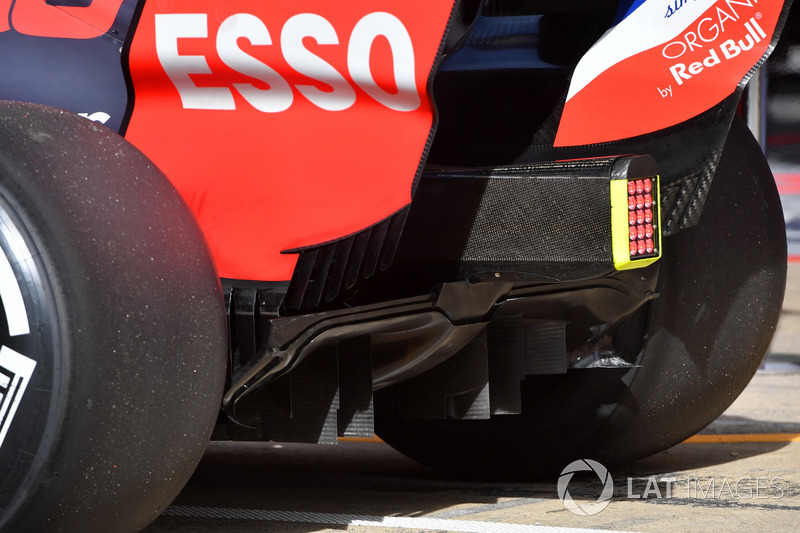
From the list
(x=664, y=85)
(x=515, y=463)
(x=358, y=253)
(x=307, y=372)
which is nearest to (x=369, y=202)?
(x=358, y=253)

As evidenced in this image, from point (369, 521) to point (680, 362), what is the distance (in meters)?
1.07

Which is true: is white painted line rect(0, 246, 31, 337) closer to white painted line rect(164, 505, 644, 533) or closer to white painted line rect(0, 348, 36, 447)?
white painted line rect(0, 348, 36, 447)

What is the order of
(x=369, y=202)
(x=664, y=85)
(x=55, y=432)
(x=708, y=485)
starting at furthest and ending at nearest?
(x=708, y=485)
(x=664, y=85)
(x=369, y=202)
(x=55, y=432)

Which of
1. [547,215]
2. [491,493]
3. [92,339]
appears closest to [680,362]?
[491,493]

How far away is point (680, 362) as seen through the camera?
Result: 357 centimetres

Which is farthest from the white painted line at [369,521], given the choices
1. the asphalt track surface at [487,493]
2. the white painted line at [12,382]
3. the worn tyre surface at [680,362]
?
the white painted line at [12,382]

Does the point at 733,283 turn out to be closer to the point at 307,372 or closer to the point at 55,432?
the point at 307,372

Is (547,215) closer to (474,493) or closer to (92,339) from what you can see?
(92,339)

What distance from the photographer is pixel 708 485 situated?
11.7 feet

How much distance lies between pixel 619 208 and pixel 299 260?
703mm

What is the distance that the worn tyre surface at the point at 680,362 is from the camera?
352 centimetres

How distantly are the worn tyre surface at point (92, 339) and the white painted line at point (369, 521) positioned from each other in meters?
0.74

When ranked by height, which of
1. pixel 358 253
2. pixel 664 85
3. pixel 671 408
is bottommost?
pixel 671 408

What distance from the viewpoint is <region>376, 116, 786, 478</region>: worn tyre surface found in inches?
139
